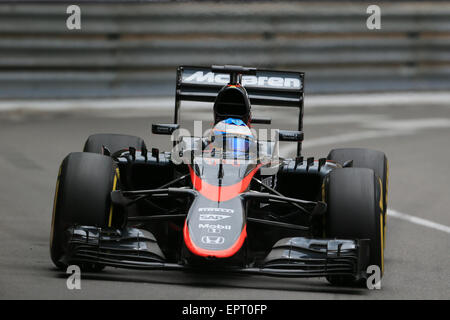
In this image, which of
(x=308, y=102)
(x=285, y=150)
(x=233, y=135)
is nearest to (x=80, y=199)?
(x=233, y=135)

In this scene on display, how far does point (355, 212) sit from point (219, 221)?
966 millimetres

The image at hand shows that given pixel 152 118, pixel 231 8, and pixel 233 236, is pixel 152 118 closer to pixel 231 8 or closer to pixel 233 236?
pixel 231 8

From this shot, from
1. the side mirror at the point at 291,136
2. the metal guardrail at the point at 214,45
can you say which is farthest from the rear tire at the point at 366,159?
the metal guardrail at the point at 214,45

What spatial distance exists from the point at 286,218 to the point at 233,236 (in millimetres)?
1253

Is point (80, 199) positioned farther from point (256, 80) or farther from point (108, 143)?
point (256, 80)

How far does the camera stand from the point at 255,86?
391 inches

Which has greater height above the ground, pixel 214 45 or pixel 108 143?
pixel 214 45

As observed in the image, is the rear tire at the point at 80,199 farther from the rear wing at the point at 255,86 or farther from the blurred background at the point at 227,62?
the blurred background at the point at 227,62

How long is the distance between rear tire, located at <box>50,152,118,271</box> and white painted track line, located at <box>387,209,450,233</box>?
344 cm

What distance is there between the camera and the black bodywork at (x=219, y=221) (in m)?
7.34

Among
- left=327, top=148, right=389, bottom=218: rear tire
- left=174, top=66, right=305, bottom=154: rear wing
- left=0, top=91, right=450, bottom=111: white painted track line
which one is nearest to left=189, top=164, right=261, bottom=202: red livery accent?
left=327, top=148, right=389, bottom=218: rear tire

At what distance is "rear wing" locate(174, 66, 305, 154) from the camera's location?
9.84 metres

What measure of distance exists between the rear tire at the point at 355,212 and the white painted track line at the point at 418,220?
7.66 feet

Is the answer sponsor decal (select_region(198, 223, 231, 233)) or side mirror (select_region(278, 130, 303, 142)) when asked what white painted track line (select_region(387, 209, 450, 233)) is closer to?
side mirror (select_region(278, 130, 303, 142))
